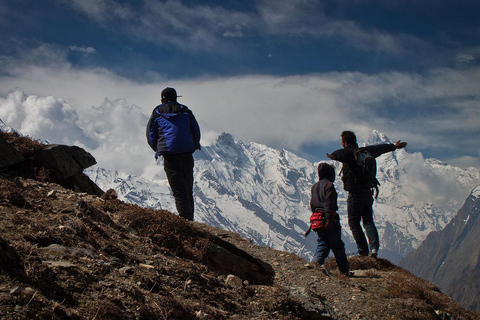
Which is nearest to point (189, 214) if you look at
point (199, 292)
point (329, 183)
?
point (329, 183)

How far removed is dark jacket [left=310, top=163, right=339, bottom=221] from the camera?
415 inches

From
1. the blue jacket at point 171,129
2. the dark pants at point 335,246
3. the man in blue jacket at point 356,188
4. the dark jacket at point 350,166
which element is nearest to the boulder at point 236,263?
the dark pants at point 335,246

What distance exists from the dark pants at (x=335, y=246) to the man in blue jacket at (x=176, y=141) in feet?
12.6

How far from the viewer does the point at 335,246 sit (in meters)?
10.6

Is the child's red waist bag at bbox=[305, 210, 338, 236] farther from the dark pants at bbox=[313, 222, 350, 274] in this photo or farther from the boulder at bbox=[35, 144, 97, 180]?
the boulder at bbox=[35, 144, 97, 180]

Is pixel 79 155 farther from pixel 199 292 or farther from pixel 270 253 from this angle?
pixel 199 292

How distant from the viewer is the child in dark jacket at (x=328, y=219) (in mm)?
10539

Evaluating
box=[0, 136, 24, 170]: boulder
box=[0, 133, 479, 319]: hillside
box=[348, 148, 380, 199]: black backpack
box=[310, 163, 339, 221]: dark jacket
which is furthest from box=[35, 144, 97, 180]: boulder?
box=[348, 148, 380, 199]: black backpack

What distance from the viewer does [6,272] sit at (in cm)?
455

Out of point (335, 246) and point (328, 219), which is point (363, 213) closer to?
point (335, 246)

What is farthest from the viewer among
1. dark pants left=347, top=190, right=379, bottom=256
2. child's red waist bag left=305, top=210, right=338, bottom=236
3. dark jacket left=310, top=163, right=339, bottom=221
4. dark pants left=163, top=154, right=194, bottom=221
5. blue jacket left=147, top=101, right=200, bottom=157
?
dark pants left=347, top=190, right=379, bottom=256

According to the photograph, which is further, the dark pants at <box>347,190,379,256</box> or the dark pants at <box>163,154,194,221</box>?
the dark pants at <box>347,190,379,256</box>

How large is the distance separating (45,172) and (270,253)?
7.17 meters

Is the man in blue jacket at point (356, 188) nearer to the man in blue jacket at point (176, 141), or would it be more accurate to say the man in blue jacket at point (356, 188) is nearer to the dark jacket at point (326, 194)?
the dark jacket at point (326, 194)
